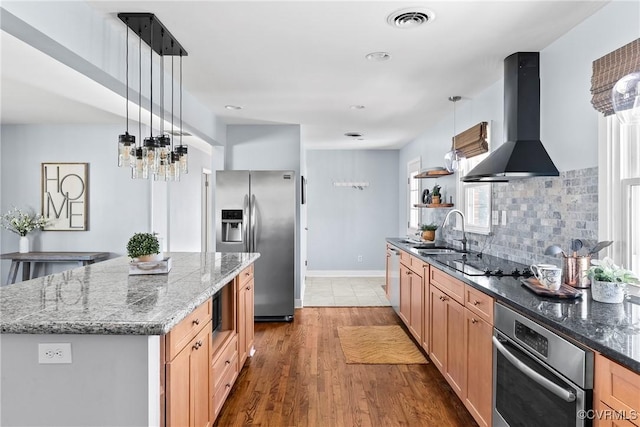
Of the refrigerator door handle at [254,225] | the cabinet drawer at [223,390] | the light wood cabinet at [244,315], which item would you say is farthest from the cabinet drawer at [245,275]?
the refrigerator door handle at [254,225]

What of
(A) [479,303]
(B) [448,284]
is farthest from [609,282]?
(B) [448,284]

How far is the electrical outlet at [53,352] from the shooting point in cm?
145

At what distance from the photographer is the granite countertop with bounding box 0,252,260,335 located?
1.42 m

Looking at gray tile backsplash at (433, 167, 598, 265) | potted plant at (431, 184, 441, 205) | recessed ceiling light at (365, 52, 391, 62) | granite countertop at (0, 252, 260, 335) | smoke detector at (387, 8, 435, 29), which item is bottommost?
granite countertop at (0, 252, 260, 335)

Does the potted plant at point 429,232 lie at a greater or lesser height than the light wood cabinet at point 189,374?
greater

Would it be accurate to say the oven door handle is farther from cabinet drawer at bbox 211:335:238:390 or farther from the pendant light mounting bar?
the pendant light mounting bar

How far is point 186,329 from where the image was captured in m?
1.81

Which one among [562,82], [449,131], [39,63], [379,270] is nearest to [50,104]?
[39,63]

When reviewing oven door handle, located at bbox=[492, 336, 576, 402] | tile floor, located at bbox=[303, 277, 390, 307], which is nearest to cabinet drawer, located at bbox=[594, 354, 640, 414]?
oven door handle, located at bbox=[492, 336, 576, 402]

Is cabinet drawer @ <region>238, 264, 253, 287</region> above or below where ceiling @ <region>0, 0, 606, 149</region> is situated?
below

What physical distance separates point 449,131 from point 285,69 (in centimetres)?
241

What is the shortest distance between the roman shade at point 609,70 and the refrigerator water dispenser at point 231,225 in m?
3.64

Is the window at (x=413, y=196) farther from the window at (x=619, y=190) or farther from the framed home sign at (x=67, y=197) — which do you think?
the framed home sign at (x=67, y=197)
